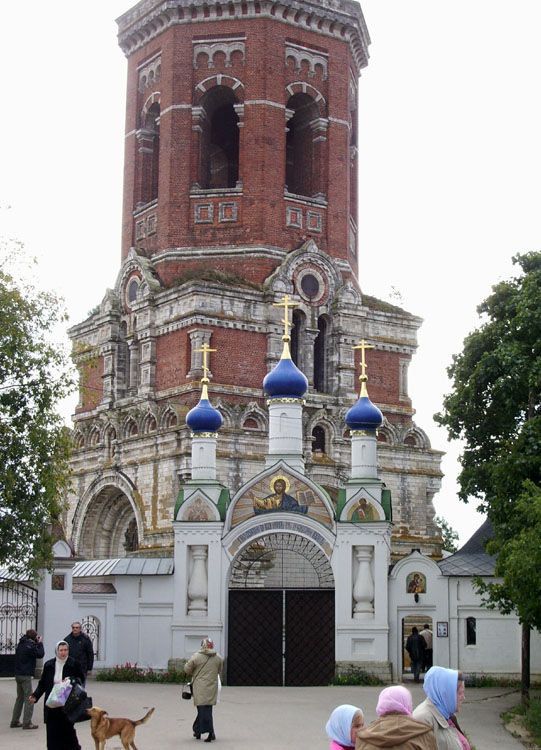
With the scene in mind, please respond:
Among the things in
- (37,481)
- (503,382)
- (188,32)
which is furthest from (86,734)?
(188,32)

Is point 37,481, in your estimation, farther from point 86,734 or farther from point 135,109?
point 135,109

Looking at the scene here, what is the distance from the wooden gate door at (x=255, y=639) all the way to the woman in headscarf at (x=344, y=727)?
15.1m

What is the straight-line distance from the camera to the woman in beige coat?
1441cm

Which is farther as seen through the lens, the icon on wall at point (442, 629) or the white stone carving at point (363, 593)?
the icon on wall at point (442, 629)

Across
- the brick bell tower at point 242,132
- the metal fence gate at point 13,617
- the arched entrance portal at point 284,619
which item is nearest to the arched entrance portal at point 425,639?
the arched entrance portal at point 284,619

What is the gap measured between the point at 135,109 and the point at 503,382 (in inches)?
772

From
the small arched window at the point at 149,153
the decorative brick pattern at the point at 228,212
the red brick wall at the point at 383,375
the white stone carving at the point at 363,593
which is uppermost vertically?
the small arched window at the point at 149,153

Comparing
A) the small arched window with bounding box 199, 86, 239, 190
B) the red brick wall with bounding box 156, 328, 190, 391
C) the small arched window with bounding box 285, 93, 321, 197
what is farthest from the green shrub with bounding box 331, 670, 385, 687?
the small arched window with bounding box 199, 86, 239, 190

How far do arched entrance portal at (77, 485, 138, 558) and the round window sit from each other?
764 centimetres

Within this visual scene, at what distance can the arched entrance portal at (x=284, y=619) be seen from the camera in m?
22.5

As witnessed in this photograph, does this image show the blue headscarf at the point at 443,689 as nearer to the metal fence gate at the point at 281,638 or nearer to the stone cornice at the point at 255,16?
the metal fence gate at the point at 281,638

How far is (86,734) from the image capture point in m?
15.2

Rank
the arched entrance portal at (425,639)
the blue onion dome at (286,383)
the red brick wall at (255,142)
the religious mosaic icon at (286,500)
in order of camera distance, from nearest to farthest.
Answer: the religious mosaic icon at (286,500), the arched entrance portal at (425,639), the blue onion dome at (286,383), the red brick wall at (255,142)

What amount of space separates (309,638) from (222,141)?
19.3 metres
